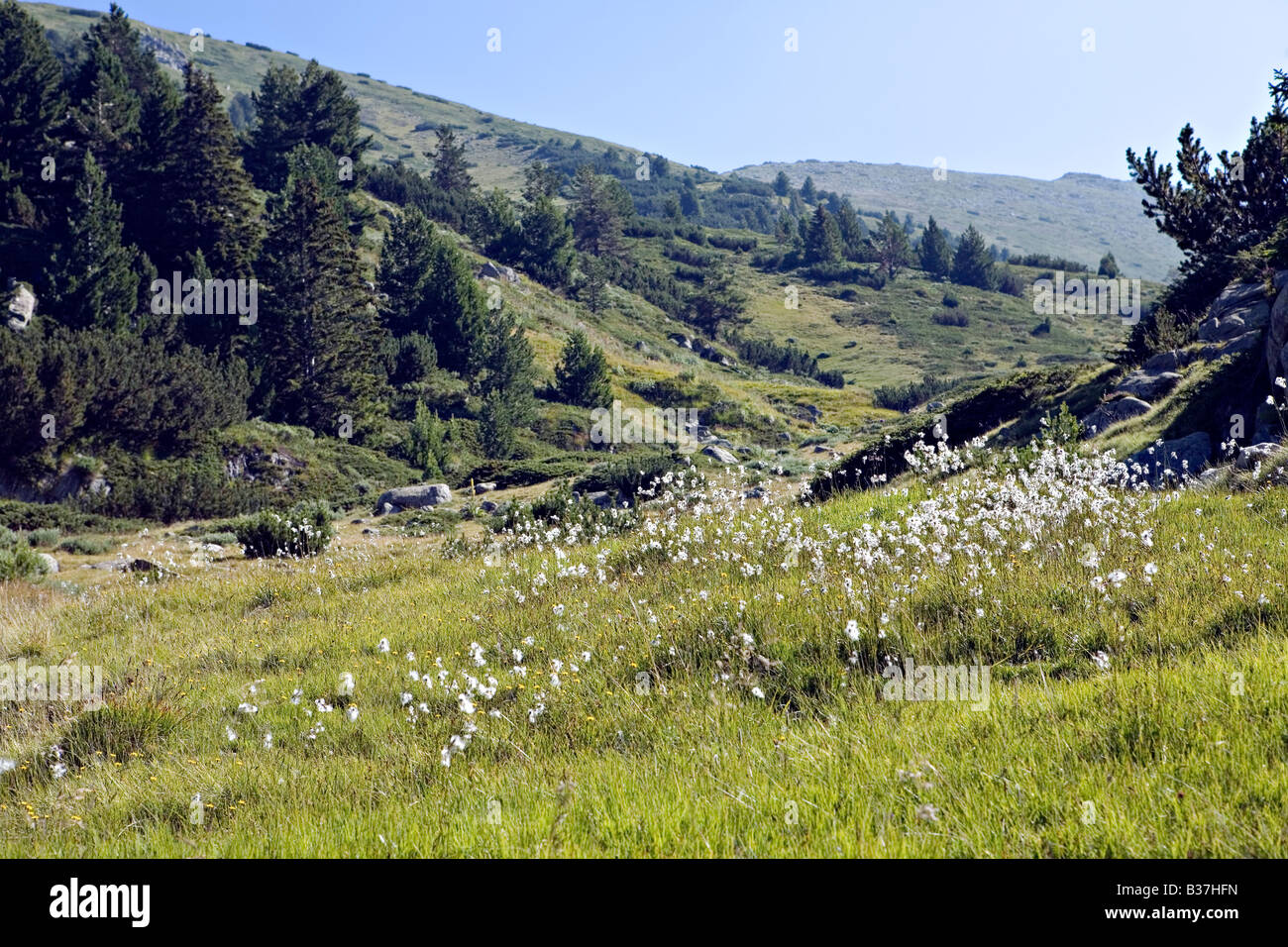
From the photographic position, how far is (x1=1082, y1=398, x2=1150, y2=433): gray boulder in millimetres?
14367

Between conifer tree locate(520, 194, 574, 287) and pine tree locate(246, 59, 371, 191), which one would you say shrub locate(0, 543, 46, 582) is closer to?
pine tree locate(246, 59, 371, 191)

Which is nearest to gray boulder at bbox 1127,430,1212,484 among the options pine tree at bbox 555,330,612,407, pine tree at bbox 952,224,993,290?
pine tree at bbox 555,330,612,407

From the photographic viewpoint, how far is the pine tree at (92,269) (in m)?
30.2

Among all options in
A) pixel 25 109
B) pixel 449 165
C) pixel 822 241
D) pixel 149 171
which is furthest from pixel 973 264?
pixel 25 109

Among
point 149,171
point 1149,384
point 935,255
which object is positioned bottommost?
point 1149,384

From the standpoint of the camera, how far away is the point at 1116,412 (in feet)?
48.1

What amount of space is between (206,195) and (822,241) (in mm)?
78556

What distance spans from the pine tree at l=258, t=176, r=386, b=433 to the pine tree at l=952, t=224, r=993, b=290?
83.4 meters

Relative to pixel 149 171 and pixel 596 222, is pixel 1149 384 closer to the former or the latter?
pixel 149 171

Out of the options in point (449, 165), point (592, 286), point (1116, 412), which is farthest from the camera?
point (449, 165)

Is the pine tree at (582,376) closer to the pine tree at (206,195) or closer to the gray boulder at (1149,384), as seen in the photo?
the pine tree at (206,195)

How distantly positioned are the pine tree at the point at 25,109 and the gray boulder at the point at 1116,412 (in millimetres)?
41603
